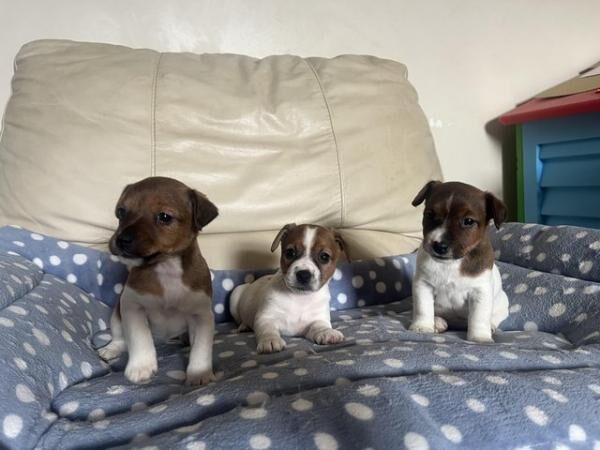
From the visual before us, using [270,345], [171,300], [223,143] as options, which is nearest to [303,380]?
[270,345]

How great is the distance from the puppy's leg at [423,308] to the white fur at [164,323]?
Answer: 25.8 inches

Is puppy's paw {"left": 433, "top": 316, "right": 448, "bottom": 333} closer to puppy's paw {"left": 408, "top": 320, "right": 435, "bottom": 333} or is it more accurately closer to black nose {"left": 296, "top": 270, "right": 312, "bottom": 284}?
puppy's paw {"left": 408, "top": 320, "right": 435, "bottom": 333}

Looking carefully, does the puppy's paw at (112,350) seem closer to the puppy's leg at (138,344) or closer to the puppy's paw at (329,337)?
the puppy's leg at (138,344)

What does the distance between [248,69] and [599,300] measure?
1.54 metres

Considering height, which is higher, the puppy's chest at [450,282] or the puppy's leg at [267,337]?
the puppy's chest at [450,282]

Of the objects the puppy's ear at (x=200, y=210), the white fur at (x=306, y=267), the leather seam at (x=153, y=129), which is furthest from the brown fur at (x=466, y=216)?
the leather seam at (x=153, y=129)

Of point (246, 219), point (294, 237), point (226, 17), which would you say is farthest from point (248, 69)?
point (294, 237)

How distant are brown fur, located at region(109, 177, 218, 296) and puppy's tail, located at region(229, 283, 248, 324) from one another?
42cm

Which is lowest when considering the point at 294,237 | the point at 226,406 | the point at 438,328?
the point at 438,328

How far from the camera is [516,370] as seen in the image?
1.30 metres

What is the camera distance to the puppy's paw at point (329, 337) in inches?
65.5

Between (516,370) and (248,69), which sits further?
(248,69)

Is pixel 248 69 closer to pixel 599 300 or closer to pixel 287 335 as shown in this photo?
pixel 287 335

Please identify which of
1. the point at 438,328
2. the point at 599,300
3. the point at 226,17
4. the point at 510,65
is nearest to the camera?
the point at 599,300
